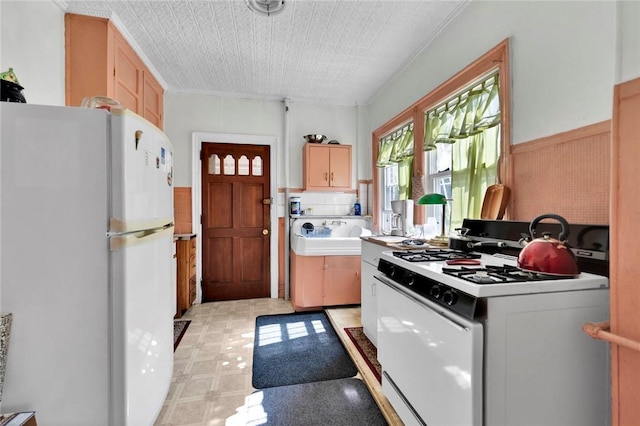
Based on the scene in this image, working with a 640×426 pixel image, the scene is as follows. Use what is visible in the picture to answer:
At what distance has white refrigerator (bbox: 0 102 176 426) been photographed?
1.11 meters

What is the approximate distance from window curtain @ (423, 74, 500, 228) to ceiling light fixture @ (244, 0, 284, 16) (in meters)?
1.46

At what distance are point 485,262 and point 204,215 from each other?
321cm

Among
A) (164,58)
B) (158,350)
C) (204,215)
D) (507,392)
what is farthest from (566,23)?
(204,215)

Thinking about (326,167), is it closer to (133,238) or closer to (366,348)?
(366,348)

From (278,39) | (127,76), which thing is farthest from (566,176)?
(127,76)

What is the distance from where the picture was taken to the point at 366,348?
238cm

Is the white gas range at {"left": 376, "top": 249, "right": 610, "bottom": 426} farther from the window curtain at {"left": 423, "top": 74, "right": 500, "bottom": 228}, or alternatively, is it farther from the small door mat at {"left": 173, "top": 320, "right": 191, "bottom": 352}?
the small door mat at {"left": 173, "top": 320, "right": 191, "bottom": 352}

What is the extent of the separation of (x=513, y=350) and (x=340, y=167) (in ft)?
9.84

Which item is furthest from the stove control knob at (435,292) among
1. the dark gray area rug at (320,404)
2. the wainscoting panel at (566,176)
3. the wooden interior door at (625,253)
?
the dark gray area rug at (320,404)

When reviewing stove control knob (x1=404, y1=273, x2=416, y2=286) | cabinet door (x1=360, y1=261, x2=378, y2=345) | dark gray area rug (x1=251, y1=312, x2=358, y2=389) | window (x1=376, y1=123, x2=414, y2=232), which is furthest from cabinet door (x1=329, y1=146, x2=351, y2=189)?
stove control knob (x1=404, y1=273, x2=416, y2=286)

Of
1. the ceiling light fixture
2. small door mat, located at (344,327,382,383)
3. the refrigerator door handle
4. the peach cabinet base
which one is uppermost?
the ceiling light fixture

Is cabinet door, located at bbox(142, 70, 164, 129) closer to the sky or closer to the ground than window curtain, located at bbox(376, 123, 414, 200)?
closer to the sky

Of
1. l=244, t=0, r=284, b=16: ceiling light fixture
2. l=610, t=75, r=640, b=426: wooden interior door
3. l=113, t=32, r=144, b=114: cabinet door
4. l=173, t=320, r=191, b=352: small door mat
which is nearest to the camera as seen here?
l=610, t=75, r=640, b=426: wooden interior door

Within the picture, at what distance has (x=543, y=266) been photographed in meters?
1.11
